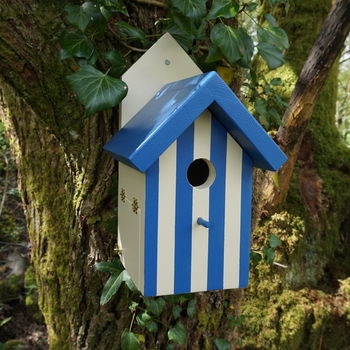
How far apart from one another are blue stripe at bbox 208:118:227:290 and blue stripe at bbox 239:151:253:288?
0.06 m

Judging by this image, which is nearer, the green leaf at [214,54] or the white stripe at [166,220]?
the white stripe at [166,220]

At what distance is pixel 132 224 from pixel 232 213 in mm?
300

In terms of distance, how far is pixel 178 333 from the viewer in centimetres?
126

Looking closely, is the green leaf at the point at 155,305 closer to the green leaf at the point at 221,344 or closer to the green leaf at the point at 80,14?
the green leaf at the point at 221,344

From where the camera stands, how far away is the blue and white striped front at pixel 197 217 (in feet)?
3.22

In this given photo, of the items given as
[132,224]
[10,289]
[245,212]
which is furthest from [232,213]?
[10,289]

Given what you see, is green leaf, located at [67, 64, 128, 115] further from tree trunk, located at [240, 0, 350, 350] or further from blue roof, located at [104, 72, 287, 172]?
tree trunk, located at [240, 0, 350, 350]

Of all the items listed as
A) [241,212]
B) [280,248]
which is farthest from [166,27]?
[280,248]

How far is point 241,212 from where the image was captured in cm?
108

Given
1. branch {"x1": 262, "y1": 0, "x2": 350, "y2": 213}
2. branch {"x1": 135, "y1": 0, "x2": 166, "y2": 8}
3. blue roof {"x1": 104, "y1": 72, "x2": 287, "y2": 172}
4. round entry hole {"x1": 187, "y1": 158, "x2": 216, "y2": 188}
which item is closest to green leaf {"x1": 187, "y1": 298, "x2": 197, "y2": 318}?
round entry hole {"x1": 187, "y1": 158, "x2": 216, "y2": 188}

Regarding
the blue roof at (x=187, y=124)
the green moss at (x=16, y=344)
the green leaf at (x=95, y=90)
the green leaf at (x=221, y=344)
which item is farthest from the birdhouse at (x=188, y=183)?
the green moss at (x=16, y=344)

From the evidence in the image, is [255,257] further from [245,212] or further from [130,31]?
[130,31]

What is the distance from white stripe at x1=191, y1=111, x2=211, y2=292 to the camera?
1.02m

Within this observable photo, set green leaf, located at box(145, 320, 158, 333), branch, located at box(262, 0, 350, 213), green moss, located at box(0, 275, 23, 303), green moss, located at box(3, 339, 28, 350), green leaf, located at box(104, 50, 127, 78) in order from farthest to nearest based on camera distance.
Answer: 1. green moss, located at box(0, 275, 23, 303)
2. green moss, located at box(3, 339, 28, 350)
3. branch, located at box(262, 0, 350, 213)
4. green leaf, located at box(145, 320, 158, 333)
5. green leaf, located at box(104, 50, 127, 78)
